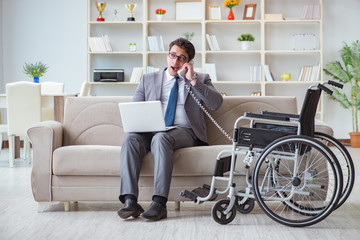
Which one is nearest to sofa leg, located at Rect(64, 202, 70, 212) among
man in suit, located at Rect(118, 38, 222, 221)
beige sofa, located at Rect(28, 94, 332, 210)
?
beige sofa, located at Rect(28, 94, 332, 210)

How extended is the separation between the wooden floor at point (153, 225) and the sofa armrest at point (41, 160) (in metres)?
0.14

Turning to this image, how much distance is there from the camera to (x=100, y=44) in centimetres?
707

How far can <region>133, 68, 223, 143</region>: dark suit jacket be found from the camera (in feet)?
10.9

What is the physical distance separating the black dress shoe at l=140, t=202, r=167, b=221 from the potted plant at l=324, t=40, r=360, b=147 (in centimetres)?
450

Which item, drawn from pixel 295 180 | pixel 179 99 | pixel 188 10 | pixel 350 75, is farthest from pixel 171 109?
pixel 350 75

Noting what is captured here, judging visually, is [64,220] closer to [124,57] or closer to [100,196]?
[100,196]

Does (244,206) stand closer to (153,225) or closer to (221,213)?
(221,213)

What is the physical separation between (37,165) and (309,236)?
1.56 m

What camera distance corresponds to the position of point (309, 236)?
2.64 m

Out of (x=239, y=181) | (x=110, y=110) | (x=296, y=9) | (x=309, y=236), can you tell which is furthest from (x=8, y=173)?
(x=296, y=9)

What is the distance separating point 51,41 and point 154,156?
4667 millimetres

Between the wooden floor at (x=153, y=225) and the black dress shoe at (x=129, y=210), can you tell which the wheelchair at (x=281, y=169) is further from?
the black dress shoe at (x=129, y=210)

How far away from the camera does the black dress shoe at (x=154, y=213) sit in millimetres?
2916

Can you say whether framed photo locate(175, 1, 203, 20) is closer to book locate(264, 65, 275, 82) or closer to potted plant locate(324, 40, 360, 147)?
book locate(264, 65, 275, 82)
